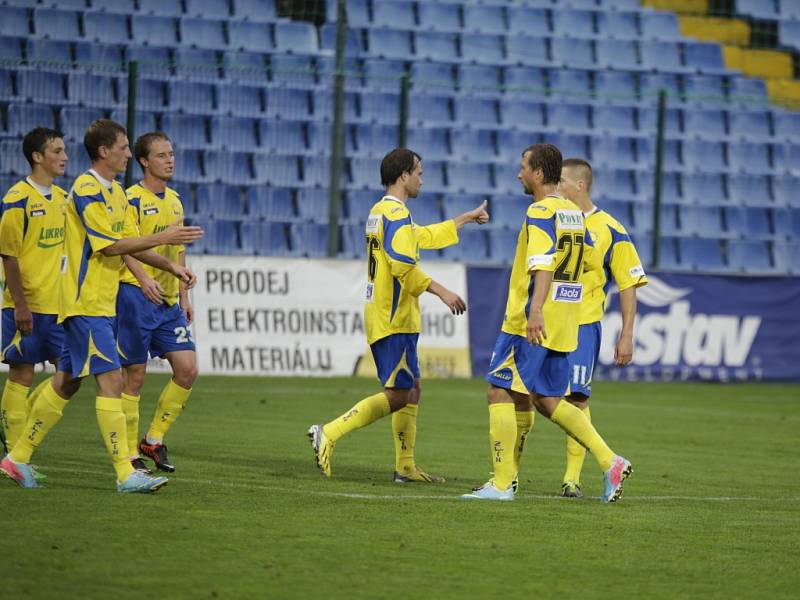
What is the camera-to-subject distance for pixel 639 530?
718cm

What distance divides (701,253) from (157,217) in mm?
14625

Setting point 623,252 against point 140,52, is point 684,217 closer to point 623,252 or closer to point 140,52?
point 140,52

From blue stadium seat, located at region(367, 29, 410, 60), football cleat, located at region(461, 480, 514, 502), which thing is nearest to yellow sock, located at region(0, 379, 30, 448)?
football cleat, located at region(461, 480, 514, 502)

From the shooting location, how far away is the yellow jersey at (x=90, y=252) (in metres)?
7.65

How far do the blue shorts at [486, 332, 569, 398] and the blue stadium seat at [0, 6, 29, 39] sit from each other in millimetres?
13266

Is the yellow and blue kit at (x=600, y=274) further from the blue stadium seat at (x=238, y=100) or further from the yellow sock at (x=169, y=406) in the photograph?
the blue stadium seat at (x=238, y=100)

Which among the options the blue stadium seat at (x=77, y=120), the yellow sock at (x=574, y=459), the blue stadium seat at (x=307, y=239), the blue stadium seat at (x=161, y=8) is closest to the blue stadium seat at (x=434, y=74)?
the blue stadium seat at (x=307, y=239)

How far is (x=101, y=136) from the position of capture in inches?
307

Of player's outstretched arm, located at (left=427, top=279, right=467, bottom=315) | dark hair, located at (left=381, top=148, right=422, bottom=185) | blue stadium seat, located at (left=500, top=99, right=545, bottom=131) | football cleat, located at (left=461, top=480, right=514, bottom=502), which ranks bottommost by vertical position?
football cleat, located at (left=461, top=480, right=514, bottom=502)

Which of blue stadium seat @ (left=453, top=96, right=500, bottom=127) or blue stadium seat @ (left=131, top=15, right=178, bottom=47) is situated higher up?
blue stadium seat @ (left=131, top=15, right=178, bottom=47)

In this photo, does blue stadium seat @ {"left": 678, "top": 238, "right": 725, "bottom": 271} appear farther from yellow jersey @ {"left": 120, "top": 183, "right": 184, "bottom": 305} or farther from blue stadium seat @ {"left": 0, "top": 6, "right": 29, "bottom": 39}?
yellow jersey @ {"left": 120, "top": 183, "right": 184, "bottom": 305}

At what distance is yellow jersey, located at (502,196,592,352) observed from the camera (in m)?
7.82

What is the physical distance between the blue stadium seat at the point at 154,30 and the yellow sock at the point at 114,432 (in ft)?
44.6

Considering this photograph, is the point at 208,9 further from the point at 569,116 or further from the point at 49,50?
the point at 569,116
